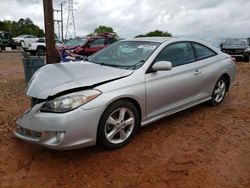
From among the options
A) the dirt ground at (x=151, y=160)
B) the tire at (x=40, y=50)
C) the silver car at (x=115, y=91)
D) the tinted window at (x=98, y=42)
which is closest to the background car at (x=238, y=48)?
the tinted window at (x=98, y=42)

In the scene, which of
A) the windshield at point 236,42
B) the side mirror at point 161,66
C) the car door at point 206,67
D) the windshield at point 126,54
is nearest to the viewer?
the side mirror at point 161,66

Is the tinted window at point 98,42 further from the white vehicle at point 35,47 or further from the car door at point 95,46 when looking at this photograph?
the white vehicle at point 35,47

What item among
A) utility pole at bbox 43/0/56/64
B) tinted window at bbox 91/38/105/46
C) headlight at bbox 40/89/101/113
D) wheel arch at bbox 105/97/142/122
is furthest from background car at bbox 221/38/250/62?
headlight at bbox 40/89/101/113

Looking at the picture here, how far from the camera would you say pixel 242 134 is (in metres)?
4.19

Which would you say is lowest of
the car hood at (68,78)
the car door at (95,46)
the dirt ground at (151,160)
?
the dirt ground at (151,160)

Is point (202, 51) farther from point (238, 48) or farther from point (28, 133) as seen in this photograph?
point (238, 48)

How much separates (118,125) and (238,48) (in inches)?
609

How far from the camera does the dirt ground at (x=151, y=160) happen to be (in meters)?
2.98

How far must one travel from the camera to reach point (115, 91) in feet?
11.3

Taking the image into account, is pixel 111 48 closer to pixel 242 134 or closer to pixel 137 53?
pixel 137 53

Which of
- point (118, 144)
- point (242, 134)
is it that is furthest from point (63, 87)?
point (242, 134)

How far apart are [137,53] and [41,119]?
184cm

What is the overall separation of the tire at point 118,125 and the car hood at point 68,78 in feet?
1.23

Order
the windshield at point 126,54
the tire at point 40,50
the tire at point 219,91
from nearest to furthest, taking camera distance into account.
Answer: the windshield at point 126,54
the tire at point 219,91
the tire at point 40,50
